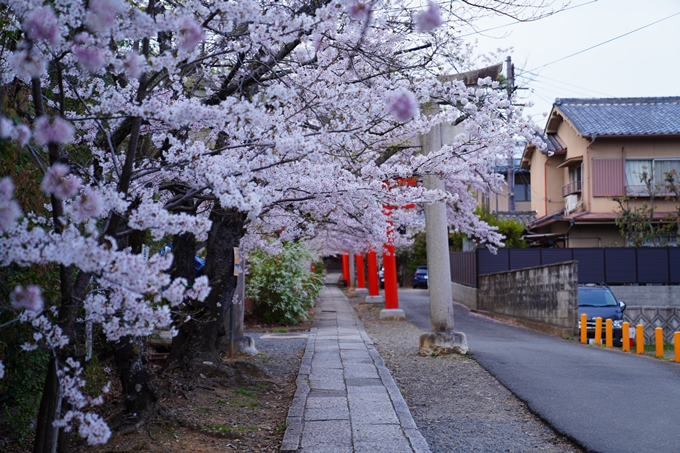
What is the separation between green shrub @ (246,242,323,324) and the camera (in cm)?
1955

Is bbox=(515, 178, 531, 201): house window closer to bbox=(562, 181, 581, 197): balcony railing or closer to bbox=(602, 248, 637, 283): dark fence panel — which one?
bbox=(562, 181, 581, 197): balcony railing

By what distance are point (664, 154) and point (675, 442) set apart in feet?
78.9

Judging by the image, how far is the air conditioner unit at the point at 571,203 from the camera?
29.3 m

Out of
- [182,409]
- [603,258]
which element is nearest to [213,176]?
[182,409]

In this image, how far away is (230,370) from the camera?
30.7 feet

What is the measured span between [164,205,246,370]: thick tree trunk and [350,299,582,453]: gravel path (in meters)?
2.78

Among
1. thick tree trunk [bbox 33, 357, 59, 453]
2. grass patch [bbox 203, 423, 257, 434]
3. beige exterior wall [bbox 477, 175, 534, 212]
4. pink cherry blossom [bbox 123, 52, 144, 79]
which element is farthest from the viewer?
beige exterior wall [bbox 477, 175, 534, 212]

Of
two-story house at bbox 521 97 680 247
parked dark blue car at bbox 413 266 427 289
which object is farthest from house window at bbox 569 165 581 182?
→ parked dark blue car at bbox 413 266 427 289

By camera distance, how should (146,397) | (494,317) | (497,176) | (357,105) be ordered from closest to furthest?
(146,397) < (357,105) < (497,176) < (494,317)

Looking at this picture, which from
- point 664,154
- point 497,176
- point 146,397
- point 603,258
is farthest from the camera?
point 664,154

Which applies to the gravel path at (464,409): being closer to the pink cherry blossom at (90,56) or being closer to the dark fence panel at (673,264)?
the pink cherry blossom at (90,56)

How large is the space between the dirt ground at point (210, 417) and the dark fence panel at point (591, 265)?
15.4 metres

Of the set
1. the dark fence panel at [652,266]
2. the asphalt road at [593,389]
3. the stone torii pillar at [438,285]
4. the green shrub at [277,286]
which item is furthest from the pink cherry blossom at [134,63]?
the dark fence panel at [652,266]

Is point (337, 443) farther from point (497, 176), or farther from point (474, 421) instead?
point (497, 176)
